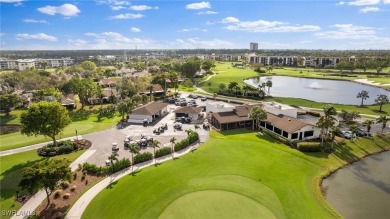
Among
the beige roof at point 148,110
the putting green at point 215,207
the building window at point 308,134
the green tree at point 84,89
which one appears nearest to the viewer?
the putting green at point 215,207

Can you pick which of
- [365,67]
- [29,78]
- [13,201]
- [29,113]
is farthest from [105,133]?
[365,67]

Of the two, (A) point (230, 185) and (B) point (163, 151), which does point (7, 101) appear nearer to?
(B) point (163, 151)

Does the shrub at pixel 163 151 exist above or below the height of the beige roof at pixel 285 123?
below

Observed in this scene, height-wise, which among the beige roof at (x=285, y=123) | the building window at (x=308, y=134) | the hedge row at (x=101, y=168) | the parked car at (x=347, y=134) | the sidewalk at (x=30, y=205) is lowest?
the sidewalk at (x=30, y=205)

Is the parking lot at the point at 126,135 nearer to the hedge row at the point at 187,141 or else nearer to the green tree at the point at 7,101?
the hedge row at the point at 187,141

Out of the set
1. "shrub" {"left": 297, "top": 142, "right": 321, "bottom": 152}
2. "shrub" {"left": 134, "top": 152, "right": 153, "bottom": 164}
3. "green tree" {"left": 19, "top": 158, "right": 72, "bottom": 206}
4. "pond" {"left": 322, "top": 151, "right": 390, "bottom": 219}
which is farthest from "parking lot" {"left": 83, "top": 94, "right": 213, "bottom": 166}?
"pond" {"left": 322, "top": 151, "right": 390, "bottom": 219}

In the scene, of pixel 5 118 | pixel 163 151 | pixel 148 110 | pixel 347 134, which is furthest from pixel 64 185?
pixel 5 118

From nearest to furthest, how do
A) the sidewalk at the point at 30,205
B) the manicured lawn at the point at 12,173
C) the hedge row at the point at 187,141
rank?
the sidewalk at the point at 30,205 → the manicured lawn at the point at 12,173 → the hedge row at the point at 187,141

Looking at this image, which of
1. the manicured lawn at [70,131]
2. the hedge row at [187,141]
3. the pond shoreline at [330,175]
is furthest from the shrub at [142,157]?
the pond shoreline at [330,175]
